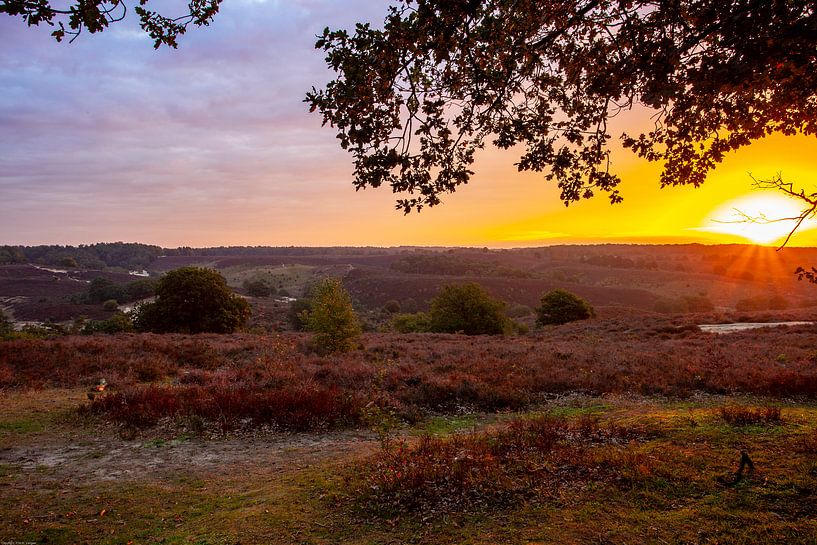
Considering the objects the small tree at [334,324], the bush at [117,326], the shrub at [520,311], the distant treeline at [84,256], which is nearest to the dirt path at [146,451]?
the small tree at [334,324]

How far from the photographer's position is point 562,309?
1940 inches

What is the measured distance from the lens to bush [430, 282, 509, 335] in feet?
145

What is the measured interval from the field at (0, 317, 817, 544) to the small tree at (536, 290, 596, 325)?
105 feet

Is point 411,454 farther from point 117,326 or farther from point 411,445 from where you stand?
point 117,326

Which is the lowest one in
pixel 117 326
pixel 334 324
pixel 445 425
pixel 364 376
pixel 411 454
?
pixel 117 326

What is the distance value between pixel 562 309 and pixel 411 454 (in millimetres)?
44816

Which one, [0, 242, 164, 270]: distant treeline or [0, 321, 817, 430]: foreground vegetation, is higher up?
[0, 242, 164, 270]: distant treeline

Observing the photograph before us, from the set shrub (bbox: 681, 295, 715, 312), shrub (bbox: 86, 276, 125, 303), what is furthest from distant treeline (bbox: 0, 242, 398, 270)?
shrub (bbox: 681, 295, 715, 312)

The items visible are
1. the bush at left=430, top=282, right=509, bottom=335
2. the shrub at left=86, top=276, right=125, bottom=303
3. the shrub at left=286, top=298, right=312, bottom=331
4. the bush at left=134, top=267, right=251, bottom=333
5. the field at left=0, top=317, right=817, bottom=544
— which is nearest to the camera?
the field at left=0, top=317, right=817, bottom=544

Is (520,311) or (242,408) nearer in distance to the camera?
(242,408)

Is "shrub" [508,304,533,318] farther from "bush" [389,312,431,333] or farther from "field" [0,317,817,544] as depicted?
"field" [0,317,817,544]

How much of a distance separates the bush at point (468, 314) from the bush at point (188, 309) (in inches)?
739

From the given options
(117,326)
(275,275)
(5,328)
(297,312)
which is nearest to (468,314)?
(297,312)

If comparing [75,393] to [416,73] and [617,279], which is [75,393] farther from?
[617,279]
